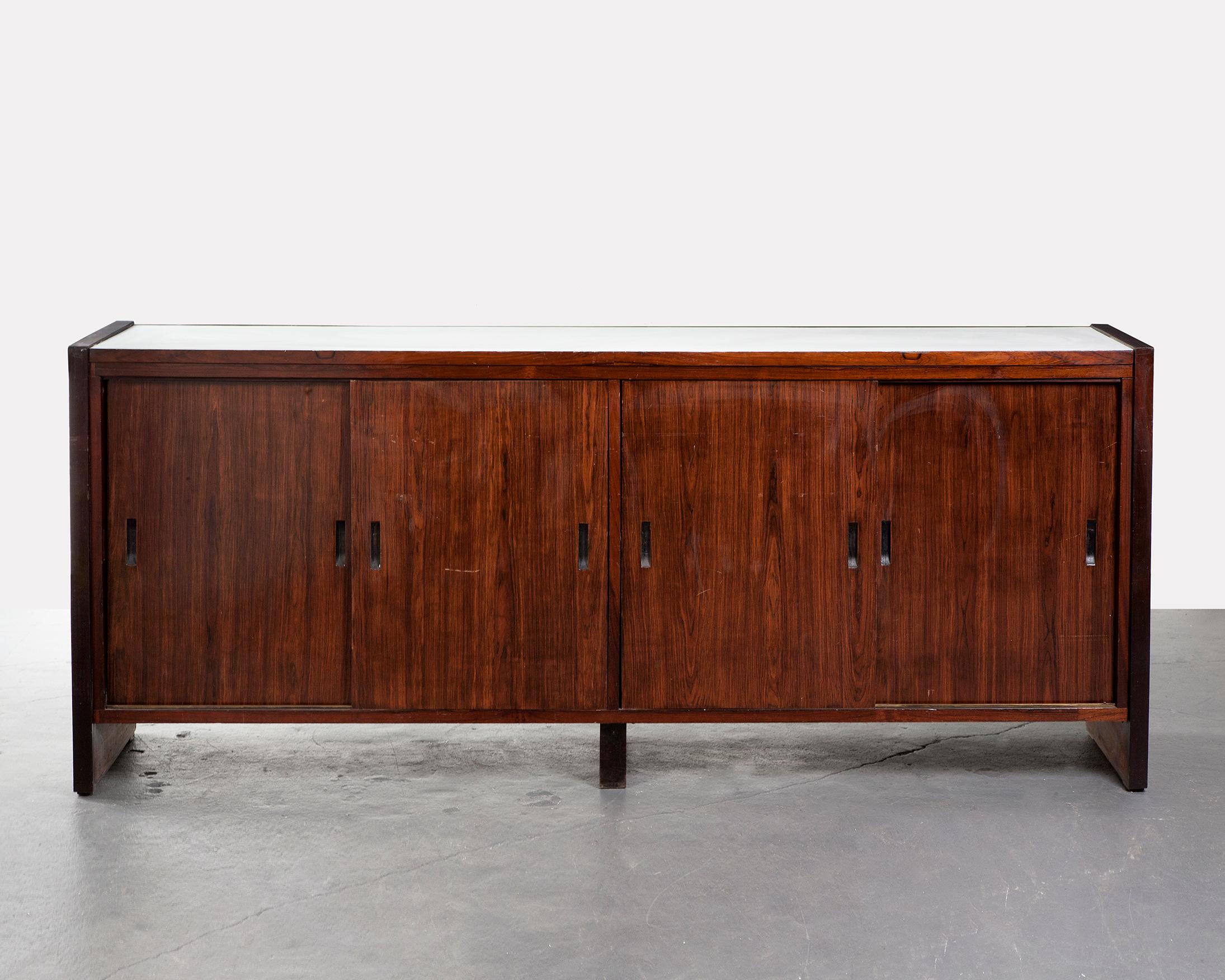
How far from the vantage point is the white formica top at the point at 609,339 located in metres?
4.12

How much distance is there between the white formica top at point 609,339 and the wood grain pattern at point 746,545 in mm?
183

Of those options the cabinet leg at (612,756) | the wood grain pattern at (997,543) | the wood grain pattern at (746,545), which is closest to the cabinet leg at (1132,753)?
the wood grain pattern at (997,543)

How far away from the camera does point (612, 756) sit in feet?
13.7

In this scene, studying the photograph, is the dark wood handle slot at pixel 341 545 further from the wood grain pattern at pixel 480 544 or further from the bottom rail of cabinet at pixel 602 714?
the bottom rail of cabinet at pixel 602 714

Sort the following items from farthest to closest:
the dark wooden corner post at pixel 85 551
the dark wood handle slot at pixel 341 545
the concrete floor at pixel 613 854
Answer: the dark wood handle slot at pixel 341 545
the dark wooden corner post at pixel 85 551
the concrete floor at pixel 613 854

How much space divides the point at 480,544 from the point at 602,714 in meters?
0.60

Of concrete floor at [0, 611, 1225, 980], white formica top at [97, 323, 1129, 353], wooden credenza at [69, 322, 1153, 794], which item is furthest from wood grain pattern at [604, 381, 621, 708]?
concrete floor at [0, 611, 1225, 980]

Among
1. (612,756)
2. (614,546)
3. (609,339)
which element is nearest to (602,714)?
(612,756)

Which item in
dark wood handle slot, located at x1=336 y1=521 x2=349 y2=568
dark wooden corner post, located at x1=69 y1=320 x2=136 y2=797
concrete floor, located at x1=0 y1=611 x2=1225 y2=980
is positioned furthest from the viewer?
dark wood handle slot, located at x1=336 y1=521 x2=349 y2=568

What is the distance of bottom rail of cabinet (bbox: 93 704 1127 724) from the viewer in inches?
163

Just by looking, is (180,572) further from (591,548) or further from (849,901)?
(849,901)

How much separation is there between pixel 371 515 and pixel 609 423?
0.72 m

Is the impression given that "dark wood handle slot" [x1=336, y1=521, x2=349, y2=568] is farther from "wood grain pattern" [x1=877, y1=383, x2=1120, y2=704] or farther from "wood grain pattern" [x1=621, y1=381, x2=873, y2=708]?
"wood grain pattern" [x1=877, y1=383, x2=1120, y2=704]

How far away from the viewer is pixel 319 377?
4051 millimetres
